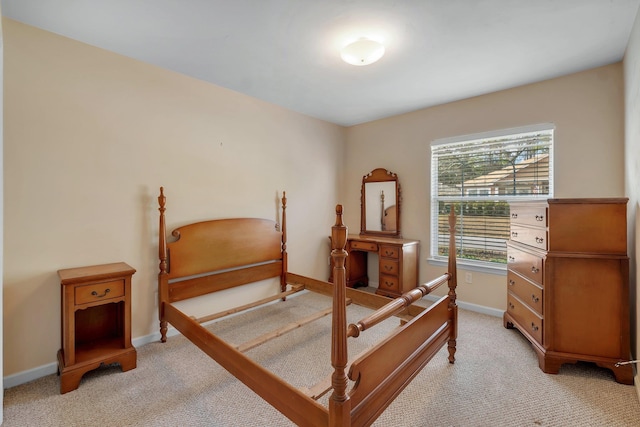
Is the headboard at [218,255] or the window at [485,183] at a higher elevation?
the window at [485,183]

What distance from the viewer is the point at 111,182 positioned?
233 centimetres

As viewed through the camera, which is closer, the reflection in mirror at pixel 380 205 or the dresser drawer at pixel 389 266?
the dresser drawer at pixel 389 266

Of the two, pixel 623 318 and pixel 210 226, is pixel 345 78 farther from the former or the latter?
pixel 623 318

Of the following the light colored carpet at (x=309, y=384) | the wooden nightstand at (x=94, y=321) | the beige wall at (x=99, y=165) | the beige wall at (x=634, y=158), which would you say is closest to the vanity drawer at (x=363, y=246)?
the beige wall at (x=99, y=165)

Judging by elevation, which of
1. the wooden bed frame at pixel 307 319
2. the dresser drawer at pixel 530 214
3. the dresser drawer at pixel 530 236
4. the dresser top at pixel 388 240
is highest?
the dresser drawer at pixel 530 214

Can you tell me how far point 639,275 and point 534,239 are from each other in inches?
23.9

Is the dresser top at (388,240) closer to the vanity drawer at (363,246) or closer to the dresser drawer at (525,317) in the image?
the vanity drawer at (363,246)

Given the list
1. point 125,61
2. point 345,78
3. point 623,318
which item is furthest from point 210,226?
point 623,318

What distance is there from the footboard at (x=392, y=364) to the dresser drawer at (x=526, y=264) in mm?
864

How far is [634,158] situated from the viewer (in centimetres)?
205

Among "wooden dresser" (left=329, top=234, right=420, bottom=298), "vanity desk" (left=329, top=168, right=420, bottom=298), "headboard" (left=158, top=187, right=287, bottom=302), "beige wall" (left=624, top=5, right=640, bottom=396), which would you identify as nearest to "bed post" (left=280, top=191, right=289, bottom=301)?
"headboard" (left=158, top=187, right=287, bottom=302)

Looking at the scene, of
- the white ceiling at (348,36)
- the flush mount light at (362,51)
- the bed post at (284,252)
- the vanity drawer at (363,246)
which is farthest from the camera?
A: the vanity drawer at (363,246)

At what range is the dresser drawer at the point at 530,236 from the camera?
2.19 m

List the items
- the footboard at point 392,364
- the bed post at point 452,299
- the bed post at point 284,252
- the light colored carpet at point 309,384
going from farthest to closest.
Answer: the bed post at point 284,252
the bed post at point 452,299
the light colored carpet at point 309,384
the footboard at point 392,364
